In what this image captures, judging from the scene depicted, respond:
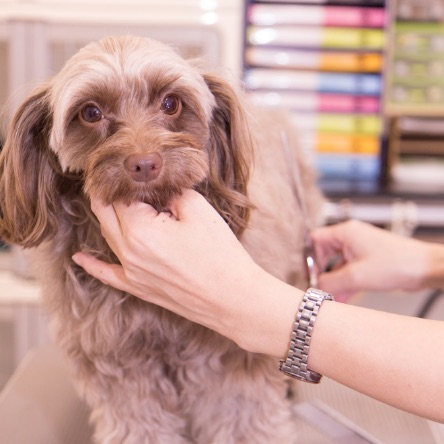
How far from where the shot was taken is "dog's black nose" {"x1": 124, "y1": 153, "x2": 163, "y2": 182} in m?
0.77

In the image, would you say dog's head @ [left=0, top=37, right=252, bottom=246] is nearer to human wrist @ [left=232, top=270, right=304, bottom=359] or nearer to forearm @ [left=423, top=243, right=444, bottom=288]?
human wrist @ [left=232, top=270, right=304, bottom=359]

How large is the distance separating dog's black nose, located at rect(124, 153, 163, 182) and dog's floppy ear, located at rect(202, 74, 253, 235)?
15 cm

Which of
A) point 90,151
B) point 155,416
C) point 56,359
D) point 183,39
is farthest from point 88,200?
point 183,39

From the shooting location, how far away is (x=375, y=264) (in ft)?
4.38

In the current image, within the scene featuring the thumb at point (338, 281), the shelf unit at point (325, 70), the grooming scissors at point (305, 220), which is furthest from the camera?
the shelf unit at point (325, 70)

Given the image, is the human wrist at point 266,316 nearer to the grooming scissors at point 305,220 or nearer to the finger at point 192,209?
the finger at point 192,209

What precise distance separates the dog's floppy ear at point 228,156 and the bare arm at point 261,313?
89mm

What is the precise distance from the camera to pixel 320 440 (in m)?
1.09

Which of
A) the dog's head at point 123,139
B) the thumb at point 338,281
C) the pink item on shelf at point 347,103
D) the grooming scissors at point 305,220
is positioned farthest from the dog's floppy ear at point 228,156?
the pink item on shelf at point 347,103

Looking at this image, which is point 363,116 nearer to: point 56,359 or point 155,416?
point 56,359

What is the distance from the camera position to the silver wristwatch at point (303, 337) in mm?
770

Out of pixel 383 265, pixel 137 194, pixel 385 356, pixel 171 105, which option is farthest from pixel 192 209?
pixel 383 265

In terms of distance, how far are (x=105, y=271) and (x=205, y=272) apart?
0.58ft

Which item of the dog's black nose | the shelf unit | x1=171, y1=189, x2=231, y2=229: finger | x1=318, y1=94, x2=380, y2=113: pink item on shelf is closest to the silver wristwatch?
x1=171, y1=189, x2=231, y2=229: finger
